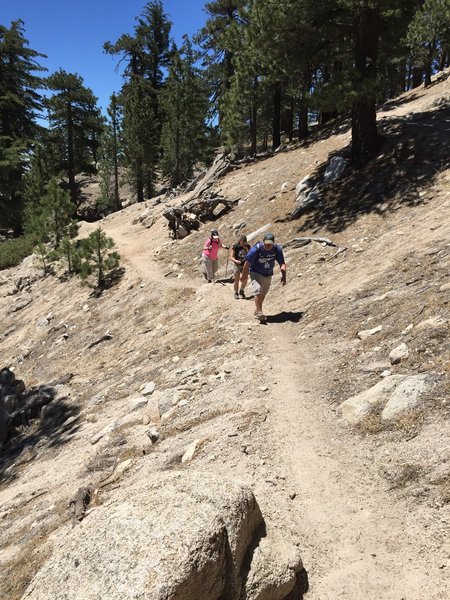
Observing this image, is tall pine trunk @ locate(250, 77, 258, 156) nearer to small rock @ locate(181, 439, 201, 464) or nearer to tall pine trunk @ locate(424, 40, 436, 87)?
tall pine trunk @ locate(424, 40, 436, 87)

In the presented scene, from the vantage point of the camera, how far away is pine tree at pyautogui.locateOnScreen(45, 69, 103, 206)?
4091cm

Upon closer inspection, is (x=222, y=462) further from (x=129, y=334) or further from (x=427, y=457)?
(x=129, y=334)

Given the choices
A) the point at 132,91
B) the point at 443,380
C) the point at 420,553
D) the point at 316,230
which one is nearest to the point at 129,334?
the point at 316,230

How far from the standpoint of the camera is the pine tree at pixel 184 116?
1228 inches

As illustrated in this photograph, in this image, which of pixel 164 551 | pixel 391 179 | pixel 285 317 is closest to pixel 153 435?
pixel 164 551

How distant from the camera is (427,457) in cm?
424

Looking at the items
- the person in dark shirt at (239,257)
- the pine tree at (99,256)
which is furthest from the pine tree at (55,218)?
the person in dark shirt at (239,257)

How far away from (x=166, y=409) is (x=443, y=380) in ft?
13.5

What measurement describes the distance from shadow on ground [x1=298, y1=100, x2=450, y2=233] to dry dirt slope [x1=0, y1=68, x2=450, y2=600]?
0.07 meters

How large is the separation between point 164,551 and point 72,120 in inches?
1873

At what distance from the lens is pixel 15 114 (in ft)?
135

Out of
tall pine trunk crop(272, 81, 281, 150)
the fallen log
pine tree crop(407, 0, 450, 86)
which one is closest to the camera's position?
the fallen log

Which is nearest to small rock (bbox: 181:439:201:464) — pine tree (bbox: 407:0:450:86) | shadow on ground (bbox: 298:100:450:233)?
shadow on ground (bbox: 298:100:450:233)

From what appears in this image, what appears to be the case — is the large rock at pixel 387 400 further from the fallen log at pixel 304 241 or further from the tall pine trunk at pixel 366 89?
the tall pine trunk at pixel 366 89
